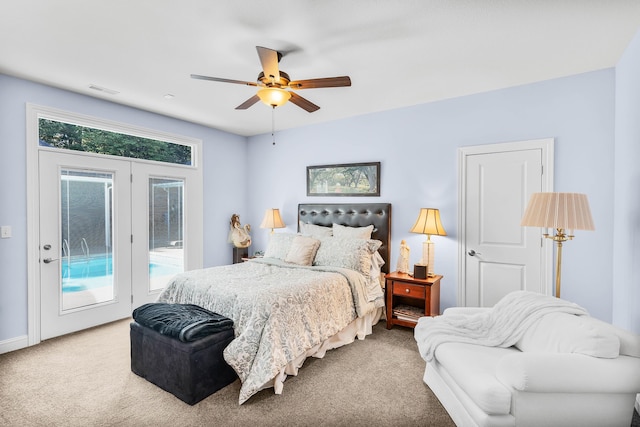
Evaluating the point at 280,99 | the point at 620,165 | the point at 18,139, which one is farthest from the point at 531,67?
the point at 18,139

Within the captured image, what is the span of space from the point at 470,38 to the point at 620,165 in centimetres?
168

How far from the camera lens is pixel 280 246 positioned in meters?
4.06

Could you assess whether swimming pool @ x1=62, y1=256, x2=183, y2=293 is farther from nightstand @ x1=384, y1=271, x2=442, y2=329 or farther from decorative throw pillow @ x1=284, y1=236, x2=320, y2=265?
nightstand @ x1=384, y1=271, x2=442, y2=329

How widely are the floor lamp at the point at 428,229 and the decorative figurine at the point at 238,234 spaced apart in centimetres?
282

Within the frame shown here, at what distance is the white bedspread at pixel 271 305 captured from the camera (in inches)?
91.7

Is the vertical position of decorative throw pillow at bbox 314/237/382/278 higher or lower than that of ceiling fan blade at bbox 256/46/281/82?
lower

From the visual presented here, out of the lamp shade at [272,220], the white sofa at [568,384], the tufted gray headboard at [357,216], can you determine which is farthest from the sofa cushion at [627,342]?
the lamp shade at [272,220]

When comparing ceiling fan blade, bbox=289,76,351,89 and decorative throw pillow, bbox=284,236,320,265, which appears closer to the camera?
ceiling fan blade, bbox=289,76,351,89

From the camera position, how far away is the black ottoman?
2.24m

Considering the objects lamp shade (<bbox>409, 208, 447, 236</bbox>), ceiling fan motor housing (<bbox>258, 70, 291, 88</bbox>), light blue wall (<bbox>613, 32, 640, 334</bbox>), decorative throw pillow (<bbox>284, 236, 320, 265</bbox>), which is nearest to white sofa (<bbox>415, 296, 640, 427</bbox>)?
light blue wall (<bbox>613, 32, 640, 334</bbox>)

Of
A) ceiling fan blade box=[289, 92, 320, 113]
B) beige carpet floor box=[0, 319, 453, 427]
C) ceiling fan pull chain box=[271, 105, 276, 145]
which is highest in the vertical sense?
ceiling fan pull chain box=[271, 105, 276, 145]

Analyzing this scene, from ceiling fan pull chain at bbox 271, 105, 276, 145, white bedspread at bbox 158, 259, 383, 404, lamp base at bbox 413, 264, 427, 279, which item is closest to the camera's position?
white bedspread at bbox 158, 259, 383, 404

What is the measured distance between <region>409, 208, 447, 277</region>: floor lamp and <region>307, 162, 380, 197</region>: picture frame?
790mm

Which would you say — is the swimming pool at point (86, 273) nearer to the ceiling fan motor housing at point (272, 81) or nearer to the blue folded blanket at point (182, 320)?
the blue folded blanket at point (182, 320)
